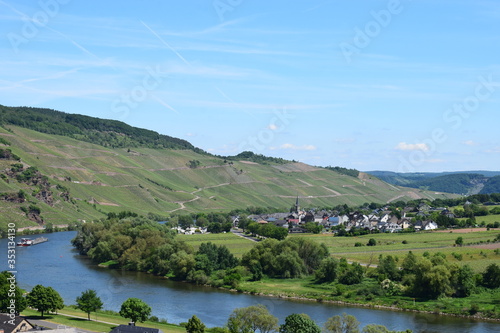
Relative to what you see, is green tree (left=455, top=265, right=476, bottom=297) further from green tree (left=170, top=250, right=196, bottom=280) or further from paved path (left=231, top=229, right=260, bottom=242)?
paved path (left=231, top=229, right=260, bottom=242)

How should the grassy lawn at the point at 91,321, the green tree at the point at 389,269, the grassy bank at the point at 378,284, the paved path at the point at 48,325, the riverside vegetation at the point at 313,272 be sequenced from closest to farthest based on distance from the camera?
the paved path at the point at 48,325 < the grassy lawn at the point at 91,321 < the grassy bank at the point at 378,284 < the riverside vegetation at the point at 313,272 < the green tree at the point at 389,269

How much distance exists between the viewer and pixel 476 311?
5947 centimetres

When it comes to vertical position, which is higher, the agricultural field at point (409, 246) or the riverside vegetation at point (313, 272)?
the agricultural field at point (409, 246)

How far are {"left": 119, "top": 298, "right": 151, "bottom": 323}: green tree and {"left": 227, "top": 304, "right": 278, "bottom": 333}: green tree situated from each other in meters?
7.29

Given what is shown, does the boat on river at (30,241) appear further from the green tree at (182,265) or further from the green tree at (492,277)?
the green tree at (492,277)

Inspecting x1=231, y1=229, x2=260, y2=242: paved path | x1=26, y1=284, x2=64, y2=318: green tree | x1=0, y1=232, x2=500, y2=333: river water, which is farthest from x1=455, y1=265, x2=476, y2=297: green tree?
x1=231, y1=229, x2=260, y2=242: paved path

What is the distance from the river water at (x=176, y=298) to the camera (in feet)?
185

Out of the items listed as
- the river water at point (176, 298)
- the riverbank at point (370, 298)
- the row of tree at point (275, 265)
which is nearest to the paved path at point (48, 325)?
the river water at point (176, 298)

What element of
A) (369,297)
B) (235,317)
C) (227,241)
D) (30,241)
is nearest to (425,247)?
(369,297)

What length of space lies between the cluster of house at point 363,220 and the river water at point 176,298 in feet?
183

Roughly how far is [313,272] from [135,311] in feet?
109

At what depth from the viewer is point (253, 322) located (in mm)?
48625

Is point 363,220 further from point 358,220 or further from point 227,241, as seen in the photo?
point 227,241

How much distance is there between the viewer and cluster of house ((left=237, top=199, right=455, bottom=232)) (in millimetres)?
128125
